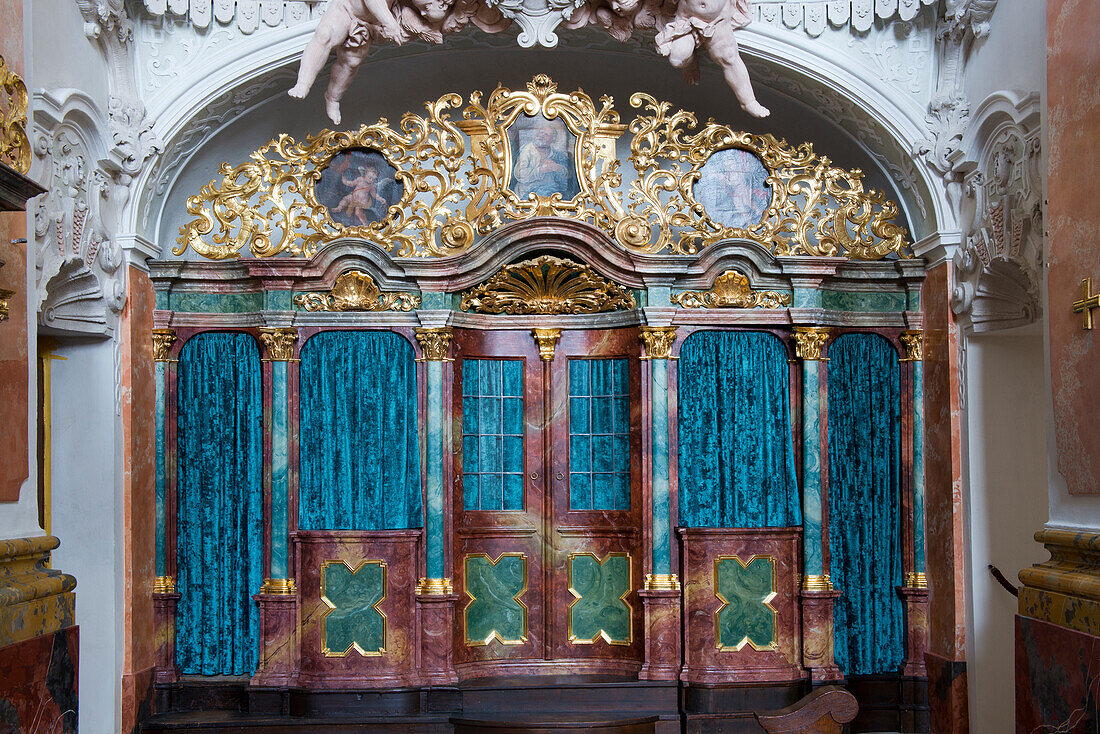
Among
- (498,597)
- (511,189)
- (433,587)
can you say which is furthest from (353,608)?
(511,189)

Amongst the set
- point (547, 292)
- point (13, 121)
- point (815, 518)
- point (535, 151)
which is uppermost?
point (535, 151)

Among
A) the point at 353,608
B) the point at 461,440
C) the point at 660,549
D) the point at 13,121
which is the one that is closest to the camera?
the point at 13,121

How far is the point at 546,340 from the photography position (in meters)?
8.23

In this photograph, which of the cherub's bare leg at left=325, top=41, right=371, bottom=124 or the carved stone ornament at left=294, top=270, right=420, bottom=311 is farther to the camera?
the carved stone ornament at left=294, top=270, right=420, bottom=311

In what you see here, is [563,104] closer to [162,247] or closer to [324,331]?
[324,331]

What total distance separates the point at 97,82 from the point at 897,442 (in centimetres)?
531

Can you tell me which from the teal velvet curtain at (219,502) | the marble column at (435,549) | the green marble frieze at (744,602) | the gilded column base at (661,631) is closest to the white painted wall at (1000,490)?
the green marble frieze at (744,602)

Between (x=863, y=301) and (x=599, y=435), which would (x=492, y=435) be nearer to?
(x=599, y=435)

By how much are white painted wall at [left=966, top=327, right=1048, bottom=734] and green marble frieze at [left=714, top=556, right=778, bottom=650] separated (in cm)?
119

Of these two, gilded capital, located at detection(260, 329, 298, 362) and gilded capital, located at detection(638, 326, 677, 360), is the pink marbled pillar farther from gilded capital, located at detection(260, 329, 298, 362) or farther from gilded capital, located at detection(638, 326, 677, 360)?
gilded capital, located at detection(260, 329, 298, 362)

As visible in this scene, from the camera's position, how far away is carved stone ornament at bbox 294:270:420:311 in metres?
7.75

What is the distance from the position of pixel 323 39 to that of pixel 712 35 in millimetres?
2266

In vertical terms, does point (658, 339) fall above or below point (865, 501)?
above

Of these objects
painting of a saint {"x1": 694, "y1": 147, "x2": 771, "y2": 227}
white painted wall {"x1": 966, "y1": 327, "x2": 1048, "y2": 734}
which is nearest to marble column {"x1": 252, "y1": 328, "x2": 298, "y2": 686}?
painting of a saint {"x1": 694, "y1": 147, "x2": 771, "y2": 227}
